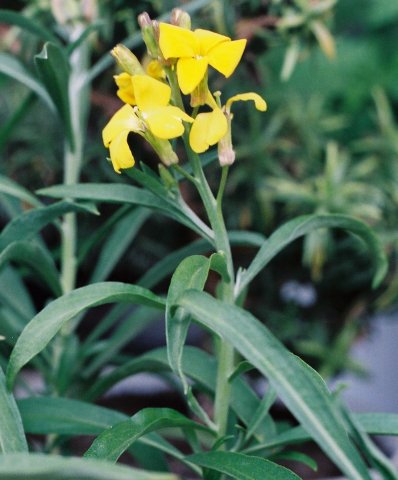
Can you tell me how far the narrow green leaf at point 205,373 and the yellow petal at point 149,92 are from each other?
24cm

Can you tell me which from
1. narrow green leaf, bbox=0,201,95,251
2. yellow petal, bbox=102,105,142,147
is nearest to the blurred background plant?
narrow green leaf, bbox=0,201,95,251

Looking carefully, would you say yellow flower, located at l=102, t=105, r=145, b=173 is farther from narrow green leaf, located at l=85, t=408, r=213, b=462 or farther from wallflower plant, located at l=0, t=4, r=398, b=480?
narrow green leaf, located at l=85, t=408, r=213, b=462

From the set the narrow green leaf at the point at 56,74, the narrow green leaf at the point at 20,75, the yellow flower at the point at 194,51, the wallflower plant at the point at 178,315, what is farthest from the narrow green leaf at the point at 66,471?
the narrow green leaf at the point at 20,75

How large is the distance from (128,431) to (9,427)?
7cm

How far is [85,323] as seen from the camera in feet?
4.07

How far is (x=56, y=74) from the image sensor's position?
23.3 inches

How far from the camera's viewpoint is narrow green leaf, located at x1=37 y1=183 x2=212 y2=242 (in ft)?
1.63

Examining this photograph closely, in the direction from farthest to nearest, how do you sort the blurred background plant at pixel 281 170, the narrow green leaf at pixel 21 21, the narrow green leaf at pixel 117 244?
1. the blurred background plant at pixel 281 170
2. the narrow green leaf at pixel 117 244
3. the narrow green leaf at pixel 21 21

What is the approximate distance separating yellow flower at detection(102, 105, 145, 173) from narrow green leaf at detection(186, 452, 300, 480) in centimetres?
20

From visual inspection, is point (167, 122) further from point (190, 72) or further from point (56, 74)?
point (56, 74)

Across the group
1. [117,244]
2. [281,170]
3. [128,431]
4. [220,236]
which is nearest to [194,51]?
[220,236]

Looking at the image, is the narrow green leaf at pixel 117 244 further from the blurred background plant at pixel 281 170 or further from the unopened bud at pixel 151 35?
the unopened bud at pixel 151 35

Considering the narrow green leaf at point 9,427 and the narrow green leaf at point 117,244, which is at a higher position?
the narrow green leaf at point 9,427

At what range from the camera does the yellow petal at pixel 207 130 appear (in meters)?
0.42
